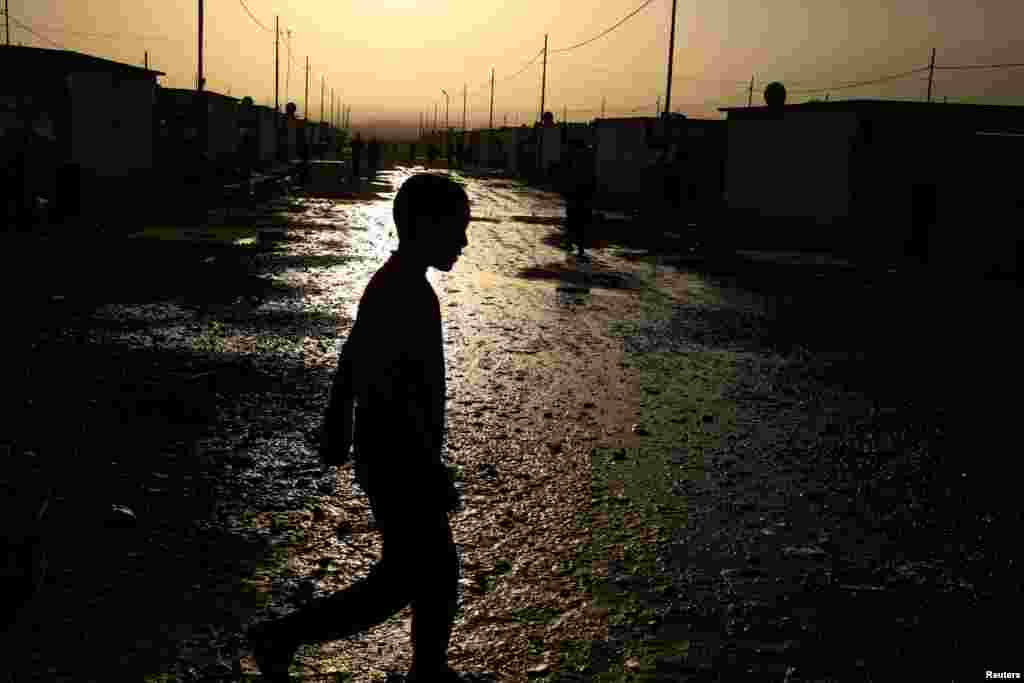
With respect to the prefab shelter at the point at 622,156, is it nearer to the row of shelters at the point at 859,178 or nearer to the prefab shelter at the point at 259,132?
the row of shelters at the point at 859,178

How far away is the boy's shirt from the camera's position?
295 cm

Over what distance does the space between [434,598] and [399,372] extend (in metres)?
0.81

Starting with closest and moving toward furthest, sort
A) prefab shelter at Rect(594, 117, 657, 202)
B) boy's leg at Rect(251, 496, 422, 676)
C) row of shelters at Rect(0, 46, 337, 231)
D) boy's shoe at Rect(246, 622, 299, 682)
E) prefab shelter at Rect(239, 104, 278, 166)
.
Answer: boy's leg at Rect(251, 496, 422, 676) < boy's shoe at Rect(246, 622, 299, 682) < row of shelters at Rect(0, 46, 337, 231) < prefab shelter at Rect(594, 117, 657, 202) < prefab shelter at Rect(239, 104, 278, 166)

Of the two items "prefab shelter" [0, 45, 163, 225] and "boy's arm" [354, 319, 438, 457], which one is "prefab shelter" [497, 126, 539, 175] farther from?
"boy's arm" [354, 319, 438, 457]

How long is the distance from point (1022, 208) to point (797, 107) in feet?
33.3

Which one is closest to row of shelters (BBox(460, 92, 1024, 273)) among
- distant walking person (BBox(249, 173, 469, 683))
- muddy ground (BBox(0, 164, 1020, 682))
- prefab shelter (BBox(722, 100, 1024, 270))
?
prefab shelter (BBox(722, 100, 1024, 270))

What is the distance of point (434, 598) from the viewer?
3.11m

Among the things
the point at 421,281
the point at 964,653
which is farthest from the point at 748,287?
the point at 421,281

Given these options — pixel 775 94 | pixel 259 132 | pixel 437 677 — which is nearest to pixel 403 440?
pixel 437 677

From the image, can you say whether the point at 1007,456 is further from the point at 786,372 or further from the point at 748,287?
the point at 748,287

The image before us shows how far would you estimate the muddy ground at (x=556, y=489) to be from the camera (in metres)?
3.89

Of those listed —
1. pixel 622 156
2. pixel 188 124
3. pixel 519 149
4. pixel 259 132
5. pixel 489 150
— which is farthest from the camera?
pixel 489 150

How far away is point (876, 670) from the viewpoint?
3.78 metres

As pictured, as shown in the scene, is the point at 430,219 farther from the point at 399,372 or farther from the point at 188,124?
the point at 188,124
